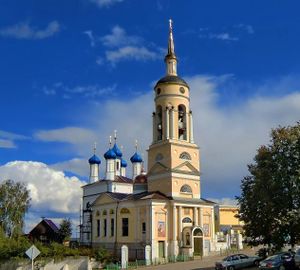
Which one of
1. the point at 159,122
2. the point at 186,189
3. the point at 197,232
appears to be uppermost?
the point at 159,122

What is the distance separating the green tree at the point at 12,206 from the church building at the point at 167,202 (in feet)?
30.5

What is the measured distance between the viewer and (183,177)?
5472cm

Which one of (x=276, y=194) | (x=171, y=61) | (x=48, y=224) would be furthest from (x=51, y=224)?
(x=276, y=194)

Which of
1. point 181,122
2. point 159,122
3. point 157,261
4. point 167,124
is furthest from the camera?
point 159,122

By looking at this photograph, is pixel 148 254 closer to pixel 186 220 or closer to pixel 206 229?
pixel 186 220

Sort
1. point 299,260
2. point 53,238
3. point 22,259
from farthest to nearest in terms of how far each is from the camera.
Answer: point 53,238 < point 22,259 < point 299,260

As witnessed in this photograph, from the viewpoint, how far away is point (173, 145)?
5475 centimetres

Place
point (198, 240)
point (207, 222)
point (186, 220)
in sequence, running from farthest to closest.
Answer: point (207, 222), point (186, 220), point (198, 240)

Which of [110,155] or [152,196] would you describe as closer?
[152,196]

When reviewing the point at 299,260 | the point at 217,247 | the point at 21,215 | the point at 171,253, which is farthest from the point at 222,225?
the point at 299,260

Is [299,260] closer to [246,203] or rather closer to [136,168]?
[246,203]

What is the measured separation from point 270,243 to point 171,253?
21.3m

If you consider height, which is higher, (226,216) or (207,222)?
(226,216)

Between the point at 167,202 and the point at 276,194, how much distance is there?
23.4m
